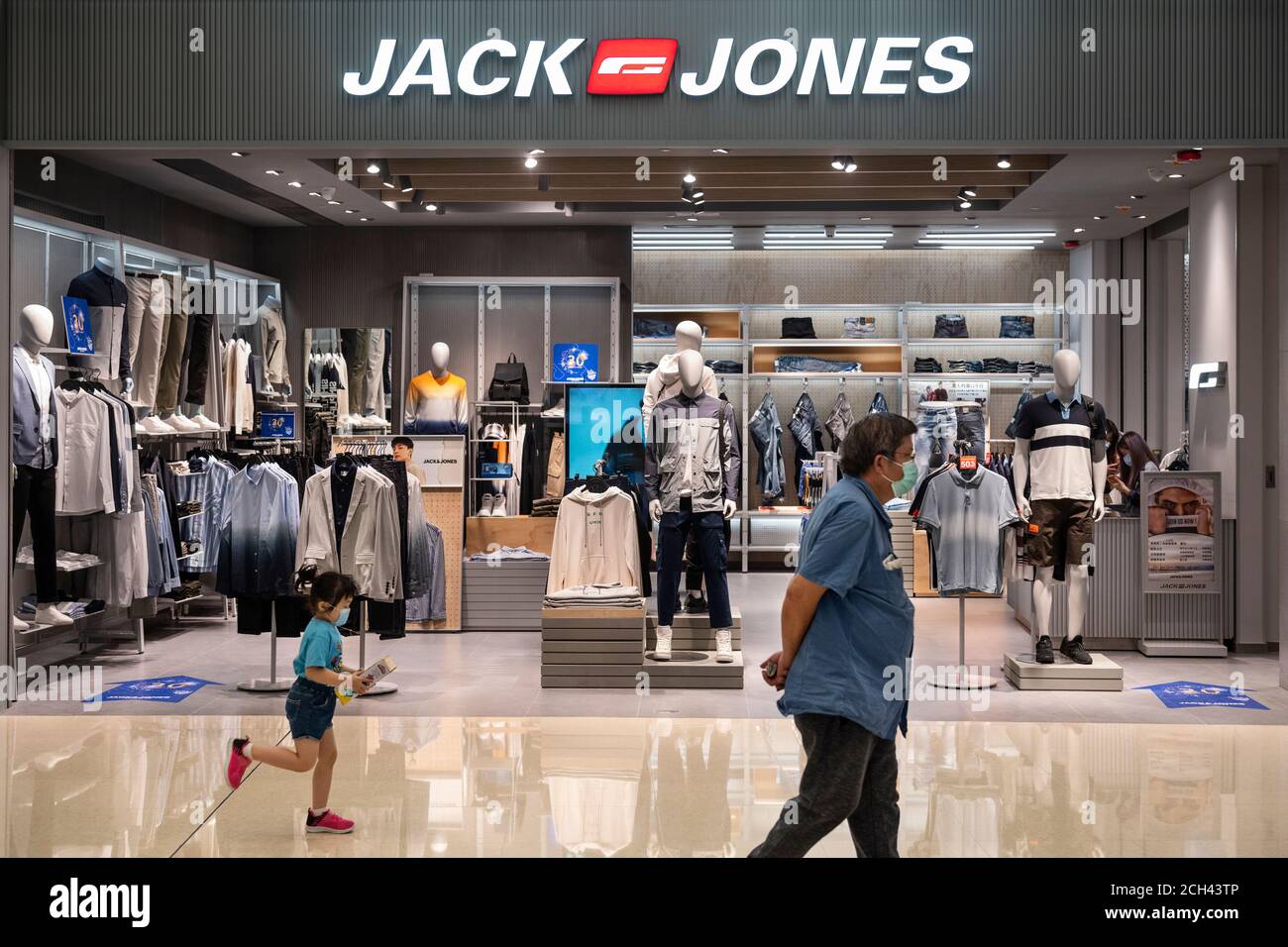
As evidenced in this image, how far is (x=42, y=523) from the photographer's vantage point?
6.86 meters

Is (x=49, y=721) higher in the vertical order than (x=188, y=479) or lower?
lower

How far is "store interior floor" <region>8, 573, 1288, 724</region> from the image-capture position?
6199 millimetres

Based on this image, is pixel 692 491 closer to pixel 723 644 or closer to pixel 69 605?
pixel 723 644

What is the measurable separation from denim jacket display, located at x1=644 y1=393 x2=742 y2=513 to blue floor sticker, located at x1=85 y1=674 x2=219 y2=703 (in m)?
2.85

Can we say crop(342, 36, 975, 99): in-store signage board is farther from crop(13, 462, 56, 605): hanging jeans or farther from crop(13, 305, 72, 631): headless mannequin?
crop(13, 462, 56, 605): hanging jeans

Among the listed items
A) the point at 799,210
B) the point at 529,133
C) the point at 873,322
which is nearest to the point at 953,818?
the point at 529,133

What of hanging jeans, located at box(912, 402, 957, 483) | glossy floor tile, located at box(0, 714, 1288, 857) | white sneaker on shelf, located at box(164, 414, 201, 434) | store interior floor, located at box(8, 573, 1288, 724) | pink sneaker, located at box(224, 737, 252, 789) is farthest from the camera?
hanging jeans, located at box(912, 402, 957, 483)

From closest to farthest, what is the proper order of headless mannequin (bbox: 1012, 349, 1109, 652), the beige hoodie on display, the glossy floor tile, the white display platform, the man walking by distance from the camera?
the man walking → the glossy floor tile → the white display platform → headless mannequin (bbox: 1012, 349, 1109, 652) → the beige hoodie on display

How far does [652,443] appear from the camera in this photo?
710 centimetres

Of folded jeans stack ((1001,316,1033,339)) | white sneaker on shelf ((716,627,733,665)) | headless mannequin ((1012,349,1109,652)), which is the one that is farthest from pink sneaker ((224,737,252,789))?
folded jeans stack ((1001,316,1033,339))

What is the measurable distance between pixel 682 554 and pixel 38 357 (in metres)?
3.93
